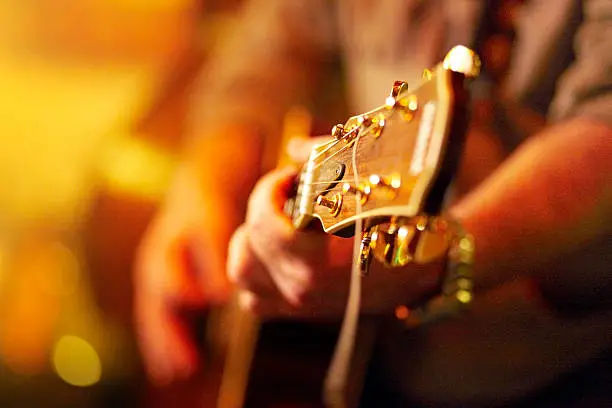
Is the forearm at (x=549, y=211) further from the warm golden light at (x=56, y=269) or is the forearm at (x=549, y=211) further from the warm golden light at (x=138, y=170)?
the warm golden light at (x=56, y=269)

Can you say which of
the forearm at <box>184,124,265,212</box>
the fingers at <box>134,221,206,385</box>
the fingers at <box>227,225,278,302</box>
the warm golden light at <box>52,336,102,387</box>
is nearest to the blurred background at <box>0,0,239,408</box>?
the warm golden light at <box>52,336,102,387</box>

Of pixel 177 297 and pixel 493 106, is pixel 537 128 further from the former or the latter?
pixel 177 297

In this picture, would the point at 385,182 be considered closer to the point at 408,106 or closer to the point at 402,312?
the point at 408,106

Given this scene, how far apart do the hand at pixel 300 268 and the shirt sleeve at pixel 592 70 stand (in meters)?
0.14

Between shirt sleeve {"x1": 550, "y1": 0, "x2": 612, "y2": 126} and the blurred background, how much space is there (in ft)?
2.26

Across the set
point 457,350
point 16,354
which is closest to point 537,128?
point 457,350

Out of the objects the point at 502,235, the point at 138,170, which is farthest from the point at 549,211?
the point at 138,170

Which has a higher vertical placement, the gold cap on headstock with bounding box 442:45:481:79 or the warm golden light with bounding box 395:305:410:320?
the gold cap on headstock with bounding box 442:45:481:79

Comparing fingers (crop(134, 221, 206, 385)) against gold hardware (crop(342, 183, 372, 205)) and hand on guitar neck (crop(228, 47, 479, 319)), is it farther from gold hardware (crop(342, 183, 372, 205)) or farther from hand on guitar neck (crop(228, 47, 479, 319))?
gold hardware (crop(342, 183, 372, 205))

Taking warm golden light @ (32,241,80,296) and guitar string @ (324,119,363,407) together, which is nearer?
guitar string @ (324,119,363,407)

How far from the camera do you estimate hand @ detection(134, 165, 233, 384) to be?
2.32 ft

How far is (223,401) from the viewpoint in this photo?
72cm

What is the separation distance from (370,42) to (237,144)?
0.59 feet

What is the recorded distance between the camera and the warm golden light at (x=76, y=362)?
3.68ft
